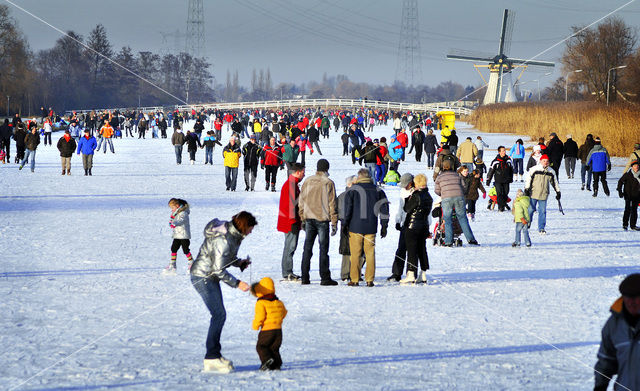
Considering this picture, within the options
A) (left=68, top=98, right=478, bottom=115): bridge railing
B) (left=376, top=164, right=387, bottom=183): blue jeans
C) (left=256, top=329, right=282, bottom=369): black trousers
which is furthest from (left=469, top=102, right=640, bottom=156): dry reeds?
(left=68, top=98, right=478, bottom=115): bridge railing

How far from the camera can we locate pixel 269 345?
6.27 meters

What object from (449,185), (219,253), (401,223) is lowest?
(401,223)

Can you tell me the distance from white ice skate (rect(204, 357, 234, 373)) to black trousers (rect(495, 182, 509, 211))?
11.9 meters

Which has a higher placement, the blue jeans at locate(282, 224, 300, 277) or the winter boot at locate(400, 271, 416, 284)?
the blue jeans at locate(282, 224, 300, 277)

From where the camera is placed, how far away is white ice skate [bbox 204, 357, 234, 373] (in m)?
6.29

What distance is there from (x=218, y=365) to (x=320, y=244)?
11.9ft

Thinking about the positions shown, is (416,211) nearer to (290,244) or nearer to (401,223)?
(401,223)

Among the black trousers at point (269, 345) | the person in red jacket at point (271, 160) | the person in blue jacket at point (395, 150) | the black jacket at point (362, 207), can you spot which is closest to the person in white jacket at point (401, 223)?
the black jacket at point (362, 207)

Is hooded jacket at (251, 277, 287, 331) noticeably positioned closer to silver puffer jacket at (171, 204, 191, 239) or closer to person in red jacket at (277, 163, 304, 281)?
person in red jacket at (277, 163, 304, 281)

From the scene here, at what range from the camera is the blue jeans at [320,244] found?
9.69 meters

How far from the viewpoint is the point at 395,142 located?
23.0 metres

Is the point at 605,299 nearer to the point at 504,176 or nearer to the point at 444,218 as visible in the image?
the point at 444,218

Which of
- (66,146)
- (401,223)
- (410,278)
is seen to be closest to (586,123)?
(66,146)

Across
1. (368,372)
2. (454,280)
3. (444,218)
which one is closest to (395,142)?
(444,218)
